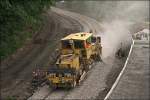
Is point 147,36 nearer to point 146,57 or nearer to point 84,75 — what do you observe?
point 146,57

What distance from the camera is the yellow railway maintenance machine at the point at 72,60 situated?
3108 centimetres

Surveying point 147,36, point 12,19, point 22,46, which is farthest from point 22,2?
point 147,36

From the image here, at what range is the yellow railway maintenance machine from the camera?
31.1m

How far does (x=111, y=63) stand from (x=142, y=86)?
7.44 metres

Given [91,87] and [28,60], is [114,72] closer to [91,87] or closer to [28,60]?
[91,87]

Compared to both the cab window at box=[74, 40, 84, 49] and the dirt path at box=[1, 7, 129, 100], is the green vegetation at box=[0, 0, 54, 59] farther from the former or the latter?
the cab window at box=[74, 40, 84, 49]

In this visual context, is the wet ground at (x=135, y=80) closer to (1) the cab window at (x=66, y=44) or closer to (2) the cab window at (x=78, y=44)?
(2) the cab window at (x=78, y=44)

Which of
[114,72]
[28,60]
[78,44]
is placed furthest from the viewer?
[28,60]

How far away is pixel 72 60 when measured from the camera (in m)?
32.1

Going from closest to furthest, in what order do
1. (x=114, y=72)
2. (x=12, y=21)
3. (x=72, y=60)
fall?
(x=72, y=60)
(x=114, y=72)
(x=12, y=21)

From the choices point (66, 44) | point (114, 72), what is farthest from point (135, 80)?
point (66, 44)

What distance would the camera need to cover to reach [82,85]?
3269 centimetres

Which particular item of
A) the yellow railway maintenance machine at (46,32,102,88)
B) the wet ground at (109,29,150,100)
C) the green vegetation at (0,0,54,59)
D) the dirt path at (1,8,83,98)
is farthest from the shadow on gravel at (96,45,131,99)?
the green vegetation at (0,0,54,59)

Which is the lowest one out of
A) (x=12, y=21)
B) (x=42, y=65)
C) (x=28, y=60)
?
(x=42, y=65)
